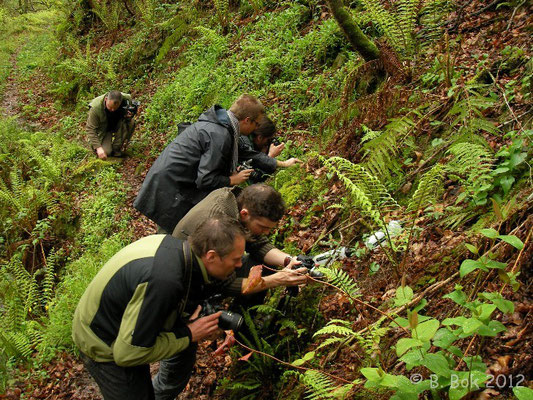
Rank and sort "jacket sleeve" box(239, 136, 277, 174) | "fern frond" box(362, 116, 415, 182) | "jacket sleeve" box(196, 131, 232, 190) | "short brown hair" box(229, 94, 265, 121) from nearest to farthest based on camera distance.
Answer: "fern frond" box(362, 116, 415, 182) → "jacket sleeve" box(196, 131, 232, 190) → "short brown hair" box(229, 94, 265, 121) → "jacket sleeve" box(239, 136, 277, 174)

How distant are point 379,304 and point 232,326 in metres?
1.13

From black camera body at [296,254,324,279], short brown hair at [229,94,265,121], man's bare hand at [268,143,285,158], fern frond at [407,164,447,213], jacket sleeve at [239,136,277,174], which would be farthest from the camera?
man's bare hand at [268,143,285,158]

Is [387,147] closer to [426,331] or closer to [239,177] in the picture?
[239,177]

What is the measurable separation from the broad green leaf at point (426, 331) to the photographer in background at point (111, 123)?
7305 mm

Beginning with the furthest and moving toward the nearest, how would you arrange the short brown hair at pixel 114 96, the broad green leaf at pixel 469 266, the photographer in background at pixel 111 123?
the photographer in background at pixel 111 123, the short brown hair at pixel 114 96, the broad green leaf at pixel 469 266

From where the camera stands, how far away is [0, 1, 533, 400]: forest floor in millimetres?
2234

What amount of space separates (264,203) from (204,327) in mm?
1052

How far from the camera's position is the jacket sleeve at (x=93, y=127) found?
318 inches

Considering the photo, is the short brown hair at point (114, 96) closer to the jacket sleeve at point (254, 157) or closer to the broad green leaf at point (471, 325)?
the jacket sleeve at point (254, 157)

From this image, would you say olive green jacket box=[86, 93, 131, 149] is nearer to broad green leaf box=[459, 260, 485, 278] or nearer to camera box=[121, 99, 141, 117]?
camera box=[121, 99, 141, 117]

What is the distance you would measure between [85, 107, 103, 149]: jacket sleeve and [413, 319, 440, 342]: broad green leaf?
7.73 m

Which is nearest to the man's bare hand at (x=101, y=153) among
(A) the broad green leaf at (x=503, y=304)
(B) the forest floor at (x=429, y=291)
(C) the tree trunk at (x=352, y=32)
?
(B) the forest floor at (x=429, y=291)

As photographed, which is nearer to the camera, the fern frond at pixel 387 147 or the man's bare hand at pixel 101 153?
the fern frond at pixel 387 147

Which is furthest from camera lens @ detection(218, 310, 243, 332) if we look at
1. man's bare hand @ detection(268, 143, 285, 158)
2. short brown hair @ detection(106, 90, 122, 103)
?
short brown hair @ detection(106, 90, 122, 103)
